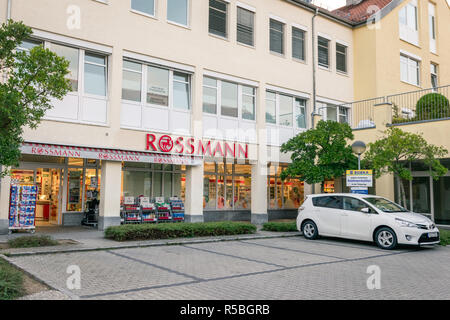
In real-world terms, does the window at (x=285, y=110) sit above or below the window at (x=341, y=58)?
below

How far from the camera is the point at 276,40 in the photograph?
21.5m

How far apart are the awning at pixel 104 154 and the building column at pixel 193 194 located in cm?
43

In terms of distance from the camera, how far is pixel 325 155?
55.2 feet

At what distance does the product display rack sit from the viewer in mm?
13602

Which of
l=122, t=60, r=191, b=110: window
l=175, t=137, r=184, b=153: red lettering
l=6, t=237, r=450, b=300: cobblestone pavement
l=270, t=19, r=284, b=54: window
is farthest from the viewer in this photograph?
l=270, t=19, r=284, b=54: window

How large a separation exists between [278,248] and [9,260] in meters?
6.79

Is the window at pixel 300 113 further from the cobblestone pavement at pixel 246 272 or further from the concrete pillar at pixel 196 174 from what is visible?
the cobblestone pavement at pixel 246 272

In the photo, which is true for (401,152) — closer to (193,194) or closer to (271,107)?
(271,107)

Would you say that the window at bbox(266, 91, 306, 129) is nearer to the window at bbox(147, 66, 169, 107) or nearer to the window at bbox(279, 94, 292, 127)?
the window at bbox(279, 94, 292, 127)

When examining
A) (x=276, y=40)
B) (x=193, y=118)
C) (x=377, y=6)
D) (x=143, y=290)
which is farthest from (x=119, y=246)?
(x=377, y=6)

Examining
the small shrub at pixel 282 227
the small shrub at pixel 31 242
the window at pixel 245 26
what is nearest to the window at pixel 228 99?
the window at pixel 245 26

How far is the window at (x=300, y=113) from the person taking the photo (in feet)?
73.2

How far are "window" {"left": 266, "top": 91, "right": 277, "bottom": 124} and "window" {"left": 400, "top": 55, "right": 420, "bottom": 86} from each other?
957 cm

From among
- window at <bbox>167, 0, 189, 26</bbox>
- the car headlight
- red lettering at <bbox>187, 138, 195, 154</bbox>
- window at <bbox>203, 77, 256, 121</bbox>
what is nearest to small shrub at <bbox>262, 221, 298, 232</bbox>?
red lettering at <bbox>187, 138, 195, 154</bbox>
